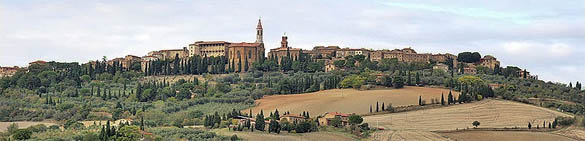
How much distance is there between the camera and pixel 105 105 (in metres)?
88.9

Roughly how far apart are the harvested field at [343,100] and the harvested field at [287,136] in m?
10.9

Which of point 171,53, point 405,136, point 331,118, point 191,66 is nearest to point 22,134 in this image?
point 331,118

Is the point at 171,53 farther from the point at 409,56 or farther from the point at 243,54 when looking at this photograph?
the point at 409,56

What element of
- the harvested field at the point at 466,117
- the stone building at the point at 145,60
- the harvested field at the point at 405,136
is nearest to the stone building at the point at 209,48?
the stone building at the point at 145,60

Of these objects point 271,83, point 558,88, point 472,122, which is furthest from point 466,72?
point 472,122

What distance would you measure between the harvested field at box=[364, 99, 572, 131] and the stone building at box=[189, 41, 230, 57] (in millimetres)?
34021

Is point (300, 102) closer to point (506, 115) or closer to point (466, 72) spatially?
point (506, 115)

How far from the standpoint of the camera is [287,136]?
69438 mm

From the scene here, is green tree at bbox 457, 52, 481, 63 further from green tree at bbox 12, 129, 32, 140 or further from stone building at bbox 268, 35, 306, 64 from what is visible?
green tree at bbox 12, 129, 32, 140

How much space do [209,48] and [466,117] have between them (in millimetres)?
40041

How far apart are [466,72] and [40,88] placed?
4343 cm

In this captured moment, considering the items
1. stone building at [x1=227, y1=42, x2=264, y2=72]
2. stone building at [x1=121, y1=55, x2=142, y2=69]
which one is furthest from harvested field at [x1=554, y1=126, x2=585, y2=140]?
stone building at [x1=121, y1=55, x2=142, y2=69]

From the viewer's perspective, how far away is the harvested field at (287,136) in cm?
6750

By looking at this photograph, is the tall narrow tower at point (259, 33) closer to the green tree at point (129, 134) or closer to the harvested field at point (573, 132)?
the green tree at point (129, 134)
